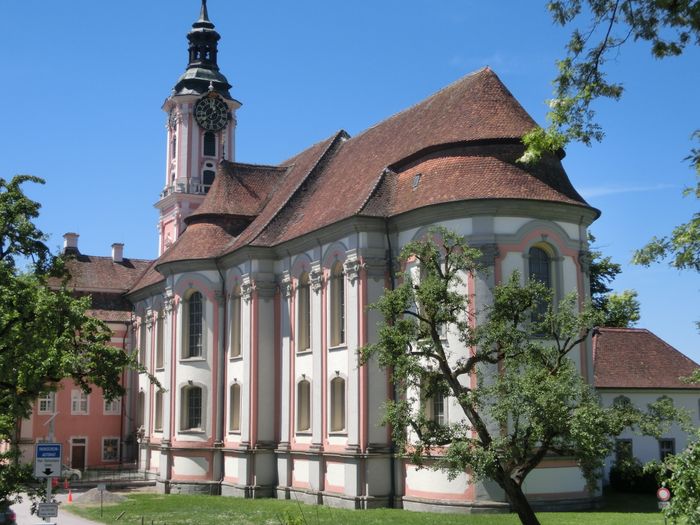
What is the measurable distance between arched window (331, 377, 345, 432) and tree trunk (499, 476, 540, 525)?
1265 cm

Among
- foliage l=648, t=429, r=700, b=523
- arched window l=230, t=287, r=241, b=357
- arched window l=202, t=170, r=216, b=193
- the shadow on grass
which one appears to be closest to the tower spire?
arched window l=202, t=170, r=216, b=193

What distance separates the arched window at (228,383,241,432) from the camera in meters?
40.2

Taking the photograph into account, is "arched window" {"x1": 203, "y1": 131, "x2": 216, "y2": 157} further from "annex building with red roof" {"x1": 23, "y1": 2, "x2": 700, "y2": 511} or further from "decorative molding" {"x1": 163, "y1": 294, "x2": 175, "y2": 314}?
"decorative molding" {"x1": 163, "y1": 294, "x2": 175, "y2": 314}

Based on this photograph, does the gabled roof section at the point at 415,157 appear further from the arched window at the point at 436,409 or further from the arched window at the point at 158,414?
the arched window at the point at 158,414

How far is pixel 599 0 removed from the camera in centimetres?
1095

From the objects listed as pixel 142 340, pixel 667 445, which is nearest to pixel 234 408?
pixel 142 340

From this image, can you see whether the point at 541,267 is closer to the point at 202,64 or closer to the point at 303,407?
the point at 303,407

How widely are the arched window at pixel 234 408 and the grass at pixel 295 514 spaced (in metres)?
3.42

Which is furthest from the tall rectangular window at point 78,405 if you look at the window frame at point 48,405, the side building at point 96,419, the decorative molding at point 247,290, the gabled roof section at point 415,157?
the gabled roof section at point 415,157

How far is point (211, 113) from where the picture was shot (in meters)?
60.5

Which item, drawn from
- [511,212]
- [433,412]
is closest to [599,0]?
[511,212]

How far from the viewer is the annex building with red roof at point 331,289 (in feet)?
99.5

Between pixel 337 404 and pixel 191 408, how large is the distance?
10504 mm

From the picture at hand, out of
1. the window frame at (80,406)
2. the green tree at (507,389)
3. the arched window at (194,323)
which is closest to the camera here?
the green tree at (507,389)
